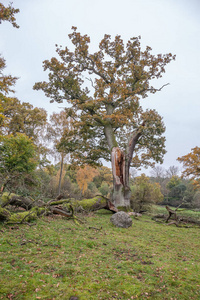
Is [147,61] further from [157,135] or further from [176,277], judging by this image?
[176,277]

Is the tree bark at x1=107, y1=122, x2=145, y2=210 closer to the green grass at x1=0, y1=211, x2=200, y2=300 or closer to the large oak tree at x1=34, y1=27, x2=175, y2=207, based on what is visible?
the large oak tree at x1=34, y1=27, x2=175, y2=207

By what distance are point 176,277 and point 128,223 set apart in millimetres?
5149

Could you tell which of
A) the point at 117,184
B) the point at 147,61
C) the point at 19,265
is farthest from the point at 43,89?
the point at 19,265

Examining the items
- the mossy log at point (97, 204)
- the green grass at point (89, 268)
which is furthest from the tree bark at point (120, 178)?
the green grass at point (89, 268)

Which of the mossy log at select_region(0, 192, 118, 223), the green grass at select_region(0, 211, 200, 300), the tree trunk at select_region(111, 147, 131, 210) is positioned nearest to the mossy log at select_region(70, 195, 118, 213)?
the mossy log at select_region(0, 192, 118, 223)

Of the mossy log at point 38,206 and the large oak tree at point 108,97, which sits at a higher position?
the large oak tree at point 108,97

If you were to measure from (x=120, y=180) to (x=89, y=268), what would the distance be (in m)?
10.2

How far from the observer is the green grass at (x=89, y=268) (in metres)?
2.85

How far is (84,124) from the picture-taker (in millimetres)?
14211

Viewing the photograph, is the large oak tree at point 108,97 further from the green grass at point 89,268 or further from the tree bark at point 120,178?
the green grass at point 89,268

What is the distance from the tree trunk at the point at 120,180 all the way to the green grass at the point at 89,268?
7.26 m

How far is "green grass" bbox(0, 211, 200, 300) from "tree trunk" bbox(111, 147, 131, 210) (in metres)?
7.26

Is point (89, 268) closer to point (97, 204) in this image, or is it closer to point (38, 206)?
Result: point (38, 206)

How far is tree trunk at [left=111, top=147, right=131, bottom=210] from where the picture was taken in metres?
13.2
